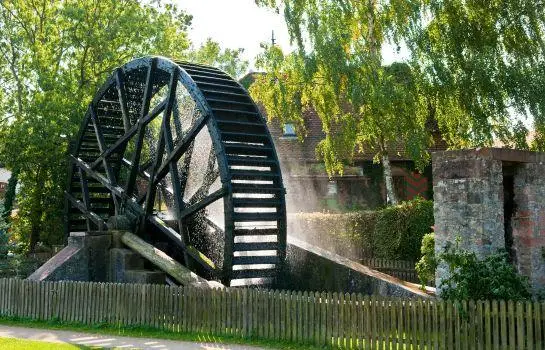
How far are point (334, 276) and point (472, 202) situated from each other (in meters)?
3.53

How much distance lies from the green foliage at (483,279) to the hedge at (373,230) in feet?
27.7

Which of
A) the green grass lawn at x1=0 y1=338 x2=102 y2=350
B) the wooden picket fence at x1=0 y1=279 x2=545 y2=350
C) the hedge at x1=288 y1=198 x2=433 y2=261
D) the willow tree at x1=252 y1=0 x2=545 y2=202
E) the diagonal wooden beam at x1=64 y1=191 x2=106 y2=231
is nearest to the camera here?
the wooden picket fence at x1=0 y1=279 x2=545 y2=350

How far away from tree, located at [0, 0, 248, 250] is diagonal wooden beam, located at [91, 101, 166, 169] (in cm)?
524

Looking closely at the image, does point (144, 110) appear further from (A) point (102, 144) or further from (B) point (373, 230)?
(B) point (373, 230)

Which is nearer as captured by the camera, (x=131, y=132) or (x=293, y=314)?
(x=293, y=314)

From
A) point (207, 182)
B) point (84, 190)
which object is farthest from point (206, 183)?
point (84, 190)

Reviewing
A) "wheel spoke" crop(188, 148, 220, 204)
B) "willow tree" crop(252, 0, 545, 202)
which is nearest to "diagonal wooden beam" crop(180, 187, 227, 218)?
"wheel spoke" crop(188, 148, 220, 204)

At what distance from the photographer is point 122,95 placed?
13.8m


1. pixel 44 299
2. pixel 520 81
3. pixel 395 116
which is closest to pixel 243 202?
pixel 44 299

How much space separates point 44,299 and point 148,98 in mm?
4703

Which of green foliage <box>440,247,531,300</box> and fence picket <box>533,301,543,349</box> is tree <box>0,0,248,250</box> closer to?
green foliage <box>440,247,531,300</box>

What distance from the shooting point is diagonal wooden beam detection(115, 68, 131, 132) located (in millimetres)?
13750

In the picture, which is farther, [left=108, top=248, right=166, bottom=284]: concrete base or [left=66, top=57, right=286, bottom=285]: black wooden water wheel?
[left=108, top=248, right=166, bottom=284]: concrete base

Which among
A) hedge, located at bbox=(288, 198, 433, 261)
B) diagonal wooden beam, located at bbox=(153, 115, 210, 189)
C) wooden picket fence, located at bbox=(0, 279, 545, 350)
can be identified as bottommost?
wooden picket fence, located at bbox=(0, 279, 545, 350)
